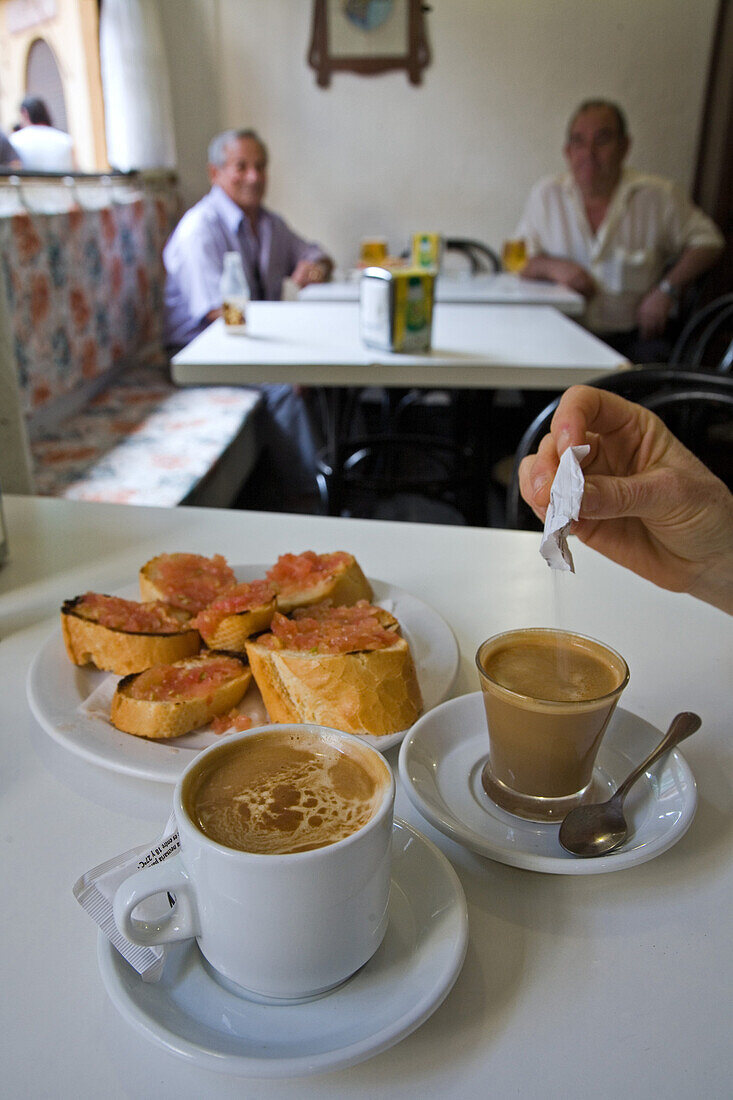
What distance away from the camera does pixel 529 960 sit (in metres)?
0.50

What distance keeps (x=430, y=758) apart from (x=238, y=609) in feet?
0.82

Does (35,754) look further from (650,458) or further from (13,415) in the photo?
(13,415)

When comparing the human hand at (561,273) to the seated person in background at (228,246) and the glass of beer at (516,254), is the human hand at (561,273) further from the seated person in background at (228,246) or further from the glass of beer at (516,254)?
the seated person in background at (228,246)

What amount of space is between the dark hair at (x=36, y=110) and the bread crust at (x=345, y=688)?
3.37 meters

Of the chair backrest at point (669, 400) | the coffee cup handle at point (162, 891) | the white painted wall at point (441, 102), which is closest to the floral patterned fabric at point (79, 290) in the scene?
the white painted wall at point (441, 102)

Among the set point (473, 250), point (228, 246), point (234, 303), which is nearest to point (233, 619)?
point (234, 303)

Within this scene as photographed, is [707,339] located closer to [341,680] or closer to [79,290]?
[79,290]

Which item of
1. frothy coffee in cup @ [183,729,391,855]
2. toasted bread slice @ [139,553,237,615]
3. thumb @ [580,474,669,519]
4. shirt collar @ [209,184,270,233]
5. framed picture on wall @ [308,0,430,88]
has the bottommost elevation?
toasted bread slice @ [139,553,237,615]

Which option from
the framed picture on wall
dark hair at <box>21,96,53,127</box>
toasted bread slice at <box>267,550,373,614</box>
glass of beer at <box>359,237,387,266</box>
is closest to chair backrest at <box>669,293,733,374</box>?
toasted bread slice at <box>267,550,373,614</box>

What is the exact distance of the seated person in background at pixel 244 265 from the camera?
144 inches

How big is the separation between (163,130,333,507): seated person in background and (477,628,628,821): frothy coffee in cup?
9.96 ft

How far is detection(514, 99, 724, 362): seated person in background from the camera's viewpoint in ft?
12.7

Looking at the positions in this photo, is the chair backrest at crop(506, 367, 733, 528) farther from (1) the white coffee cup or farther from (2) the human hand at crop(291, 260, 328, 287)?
(2) the human hand at crop(291, 260, 328, 287)

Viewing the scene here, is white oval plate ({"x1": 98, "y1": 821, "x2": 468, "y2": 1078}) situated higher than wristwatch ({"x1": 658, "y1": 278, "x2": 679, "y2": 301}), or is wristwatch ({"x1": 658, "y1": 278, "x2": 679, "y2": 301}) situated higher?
white oval plate ({"x1": 98, "y1": 821, "x2": 468, "y2": 1078})
